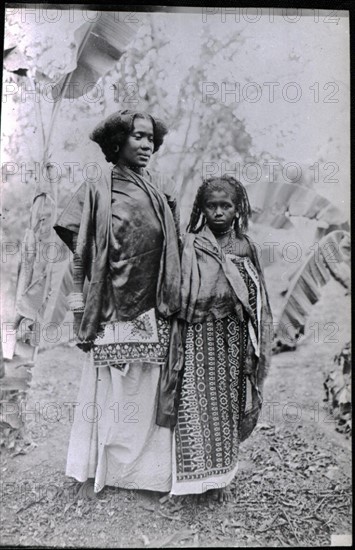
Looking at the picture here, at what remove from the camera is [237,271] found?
3.12 metres

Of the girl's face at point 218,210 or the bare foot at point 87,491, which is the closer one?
the bare foot at point 87,491

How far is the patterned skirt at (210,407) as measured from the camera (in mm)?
3025

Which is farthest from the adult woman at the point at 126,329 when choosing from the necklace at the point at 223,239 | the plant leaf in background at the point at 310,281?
the plant leaf in background at the point at 310,281

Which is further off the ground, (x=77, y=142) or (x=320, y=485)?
(x=77, y=142)

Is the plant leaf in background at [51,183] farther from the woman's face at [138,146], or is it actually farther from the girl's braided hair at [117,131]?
the woman's face at [138,146]

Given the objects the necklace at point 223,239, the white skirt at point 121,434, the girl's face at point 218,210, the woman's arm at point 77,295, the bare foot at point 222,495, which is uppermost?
the girl's face at point 218,210

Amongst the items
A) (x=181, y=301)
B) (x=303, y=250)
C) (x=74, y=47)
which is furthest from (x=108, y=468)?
(x=74, y=47)

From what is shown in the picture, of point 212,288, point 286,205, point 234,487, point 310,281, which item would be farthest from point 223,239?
point 234,487

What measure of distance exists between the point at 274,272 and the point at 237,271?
0.67ft

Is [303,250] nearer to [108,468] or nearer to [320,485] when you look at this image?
[320,485]

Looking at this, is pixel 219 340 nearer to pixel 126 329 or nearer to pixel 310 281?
pixel 126 329

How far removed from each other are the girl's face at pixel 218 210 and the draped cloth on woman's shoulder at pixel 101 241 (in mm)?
202

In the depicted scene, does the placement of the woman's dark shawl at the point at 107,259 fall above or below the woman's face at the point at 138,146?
below

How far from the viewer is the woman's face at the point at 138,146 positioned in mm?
3125
